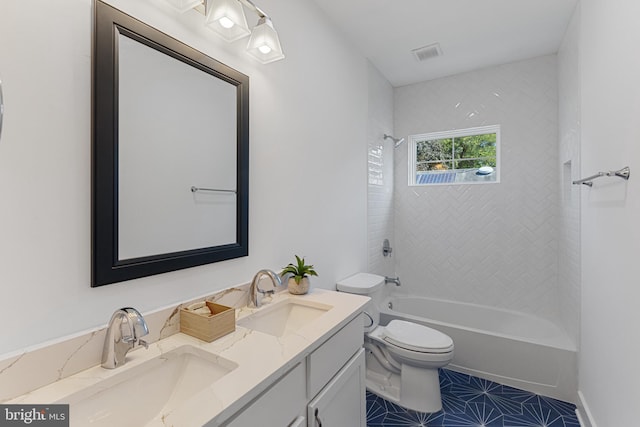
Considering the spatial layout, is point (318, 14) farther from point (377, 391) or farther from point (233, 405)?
→ point (377, 391)

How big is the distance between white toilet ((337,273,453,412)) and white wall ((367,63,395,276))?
0.61 m

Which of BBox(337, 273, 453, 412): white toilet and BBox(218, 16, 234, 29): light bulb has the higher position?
BBox(218, 16, 234, 29): light bulb

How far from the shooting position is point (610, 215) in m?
1.47

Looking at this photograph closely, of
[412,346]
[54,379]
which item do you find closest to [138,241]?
[54,379]

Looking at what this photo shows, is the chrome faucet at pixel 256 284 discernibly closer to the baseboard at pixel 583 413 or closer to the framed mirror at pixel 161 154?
the framed mirror at pixel 161 154

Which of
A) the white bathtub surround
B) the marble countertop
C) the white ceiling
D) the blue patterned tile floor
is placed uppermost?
the white ceiling

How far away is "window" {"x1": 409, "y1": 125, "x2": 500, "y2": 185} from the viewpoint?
3016 millimetres

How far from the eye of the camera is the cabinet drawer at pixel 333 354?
109cm

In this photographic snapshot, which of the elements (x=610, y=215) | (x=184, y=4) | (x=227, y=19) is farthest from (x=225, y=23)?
(x=610, y=215)

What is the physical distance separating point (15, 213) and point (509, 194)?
332 centimetres

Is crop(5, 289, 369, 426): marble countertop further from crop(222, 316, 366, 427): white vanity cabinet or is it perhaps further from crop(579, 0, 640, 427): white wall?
crop(579, 0, 640, 427): white wall

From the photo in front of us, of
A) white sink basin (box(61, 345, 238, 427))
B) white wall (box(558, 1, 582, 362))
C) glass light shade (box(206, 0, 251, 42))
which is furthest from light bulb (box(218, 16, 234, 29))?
white wall (box(558, 1, 582, 362))

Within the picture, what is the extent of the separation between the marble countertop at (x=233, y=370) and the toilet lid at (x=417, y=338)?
0.90 meters

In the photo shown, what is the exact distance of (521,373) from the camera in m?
2.27
